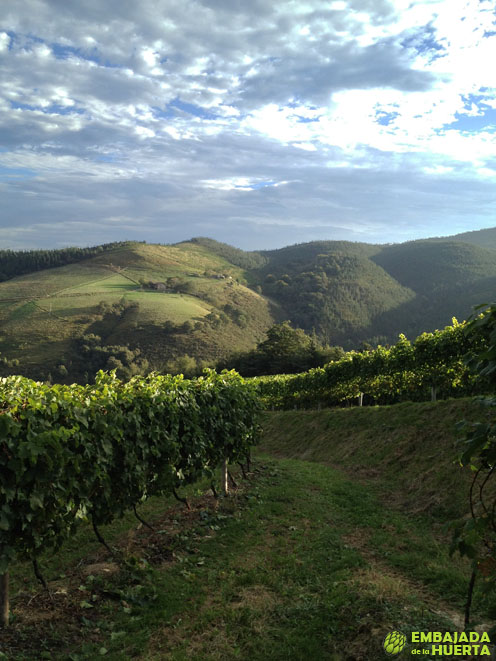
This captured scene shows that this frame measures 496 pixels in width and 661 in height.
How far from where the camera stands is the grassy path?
486 centimetres

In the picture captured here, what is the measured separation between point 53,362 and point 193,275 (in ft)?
261

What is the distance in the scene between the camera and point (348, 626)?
5.01 metres

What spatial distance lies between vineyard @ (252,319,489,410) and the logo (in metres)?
11.1

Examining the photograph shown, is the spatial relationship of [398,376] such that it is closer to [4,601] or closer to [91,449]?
[91,449]

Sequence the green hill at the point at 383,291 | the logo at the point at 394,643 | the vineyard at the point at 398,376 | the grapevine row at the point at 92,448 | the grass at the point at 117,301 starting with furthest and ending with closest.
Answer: the green hill at the point at 383,291 → the grass at the point at 117,301 → the vineyard at the point at 398,376 → the grapevine row at the point at 92,448 → the logo at the point at 394,643

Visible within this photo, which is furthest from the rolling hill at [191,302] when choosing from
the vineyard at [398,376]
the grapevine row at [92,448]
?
the grapevine row at [92,448]

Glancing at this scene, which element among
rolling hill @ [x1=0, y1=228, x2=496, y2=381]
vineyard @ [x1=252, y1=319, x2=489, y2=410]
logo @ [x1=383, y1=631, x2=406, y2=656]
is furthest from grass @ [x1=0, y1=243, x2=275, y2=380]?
logo @ [x1=383, y1=631, x2=406, y2=656]

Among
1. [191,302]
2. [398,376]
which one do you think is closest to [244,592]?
[398,376]

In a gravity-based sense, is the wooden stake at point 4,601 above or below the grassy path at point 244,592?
above

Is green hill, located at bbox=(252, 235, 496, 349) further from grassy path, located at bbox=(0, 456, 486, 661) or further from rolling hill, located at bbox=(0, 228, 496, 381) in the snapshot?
grassy path, located at bbox=(0, 456, 486, 661)

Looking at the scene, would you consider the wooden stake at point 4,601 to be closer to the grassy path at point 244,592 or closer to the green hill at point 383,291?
the grassy path at point 244,592

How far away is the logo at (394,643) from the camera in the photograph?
4250mm

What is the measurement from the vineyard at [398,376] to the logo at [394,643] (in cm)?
1109

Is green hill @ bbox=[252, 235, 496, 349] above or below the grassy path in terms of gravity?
above
